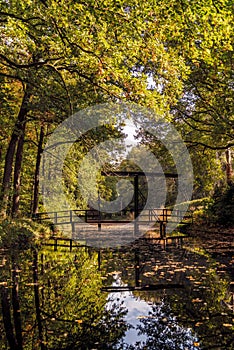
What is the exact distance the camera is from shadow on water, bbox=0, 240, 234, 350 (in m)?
4.48

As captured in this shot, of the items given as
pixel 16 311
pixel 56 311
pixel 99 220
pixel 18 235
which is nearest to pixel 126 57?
pixel 56 311

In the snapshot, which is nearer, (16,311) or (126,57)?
(16,311)

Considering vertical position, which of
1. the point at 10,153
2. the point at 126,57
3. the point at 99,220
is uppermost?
the point at 126,57

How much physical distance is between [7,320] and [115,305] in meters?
1.79

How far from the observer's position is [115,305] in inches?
236

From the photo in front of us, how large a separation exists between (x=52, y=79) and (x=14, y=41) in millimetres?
1874

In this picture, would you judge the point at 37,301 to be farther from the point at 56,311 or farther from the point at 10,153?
the point at 10,153

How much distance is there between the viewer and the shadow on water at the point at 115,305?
448 centimetres

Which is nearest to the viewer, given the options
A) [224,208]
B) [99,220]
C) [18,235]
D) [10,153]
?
[18,235]

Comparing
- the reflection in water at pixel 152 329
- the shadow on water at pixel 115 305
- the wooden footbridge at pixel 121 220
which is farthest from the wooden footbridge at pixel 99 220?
the reflection in water at pixel 152 329

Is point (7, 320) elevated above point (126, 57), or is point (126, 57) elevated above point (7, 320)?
point (126, 57)

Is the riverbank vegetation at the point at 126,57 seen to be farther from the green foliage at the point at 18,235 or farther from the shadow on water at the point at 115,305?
the shadow on water at the point at 115,305

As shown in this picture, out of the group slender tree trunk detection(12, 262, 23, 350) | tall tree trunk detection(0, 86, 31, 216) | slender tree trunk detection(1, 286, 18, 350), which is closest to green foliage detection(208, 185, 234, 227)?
tall tree trunk detection(0, 86, 31, 216)

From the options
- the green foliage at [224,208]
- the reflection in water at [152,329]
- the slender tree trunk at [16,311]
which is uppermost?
the green foliage at [224,208]
